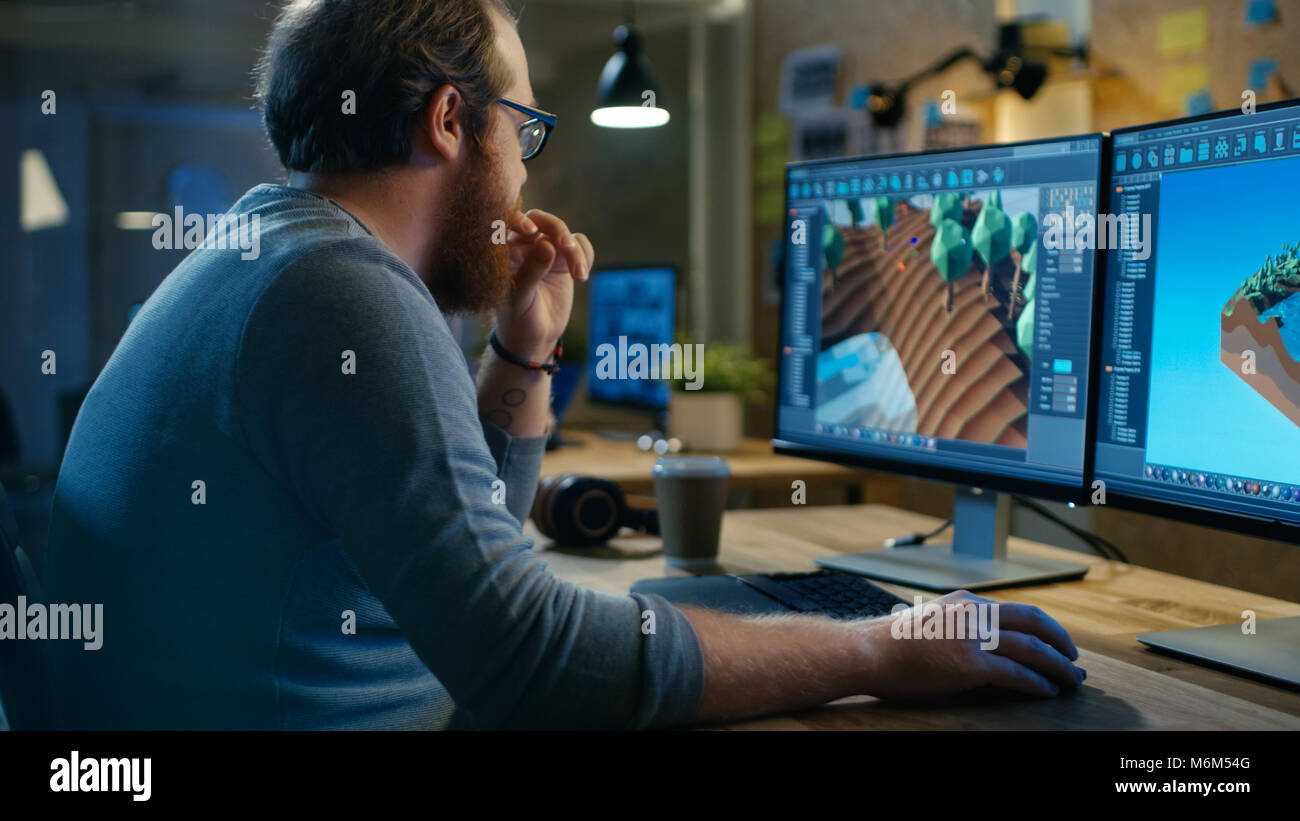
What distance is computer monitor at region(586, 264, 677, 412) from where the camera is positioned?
112 inches

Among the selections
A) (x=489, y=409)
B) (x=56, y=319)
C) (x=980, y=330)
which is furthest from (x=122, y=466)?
(x=56, y=319)

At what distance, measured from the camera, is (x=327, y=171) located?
3.27 ft

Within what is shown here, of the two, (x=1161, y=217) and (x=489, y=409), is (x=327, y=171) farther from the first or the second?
(x=1161, y=217)

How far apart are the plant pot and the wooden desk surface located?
2.1 inches

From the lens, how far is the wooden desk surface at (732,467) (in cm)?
229

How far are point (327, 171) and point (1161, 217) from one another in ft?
2.54

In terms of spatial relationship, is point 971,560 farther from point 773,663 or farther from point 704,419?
point 704,419

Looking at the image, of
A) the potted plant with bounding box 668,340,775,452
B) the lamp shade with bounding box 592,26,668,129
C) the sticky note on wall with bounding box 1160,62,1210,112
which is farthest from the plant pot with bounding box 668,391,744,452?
the sticky note on wall with bounding box 1160,62,1210,112

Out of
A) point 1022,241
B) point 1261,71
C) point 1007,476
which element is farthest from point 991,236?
point 1261,71

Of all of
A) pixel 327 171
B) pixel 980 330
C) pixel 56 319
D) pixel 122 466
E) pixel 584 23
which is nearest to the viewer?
pixel 122 466

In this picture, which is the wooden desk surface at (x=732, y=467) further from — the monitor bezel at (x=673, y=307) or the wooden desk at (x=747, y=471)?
the monitor bezel at (x=673, y=307)

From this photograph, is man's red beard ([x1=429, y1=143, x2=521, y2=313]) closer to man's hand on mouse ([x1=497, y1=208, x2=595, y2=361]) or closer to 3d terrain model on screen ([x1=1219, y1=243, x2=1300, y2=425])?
man's hand on mouse ([x1=497, y1=208, x2=595, y2=361])

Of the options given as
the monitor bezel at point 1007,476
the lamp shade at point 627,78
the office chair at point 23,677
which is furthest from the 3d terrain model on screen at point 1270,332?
the lamp shade at point 627,78

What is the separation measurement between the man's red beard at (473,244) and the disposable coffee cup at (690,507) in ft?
1.03
